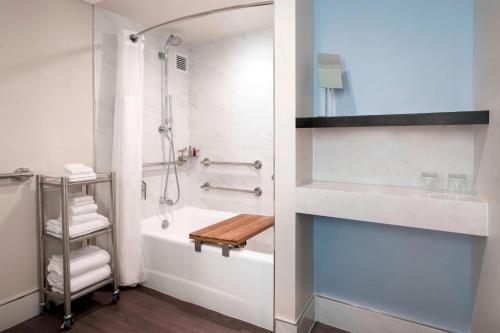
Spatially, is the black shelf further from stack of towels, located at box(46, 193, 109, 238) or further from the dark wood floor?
stack of towels, located at box(46, 193, 109, 238)

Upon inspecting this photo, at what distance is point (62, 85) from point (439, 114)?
2.41 m

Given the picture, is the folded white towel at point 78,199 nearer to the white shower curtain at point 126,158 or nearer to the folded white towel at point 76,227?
the folded white towel at point 76,227

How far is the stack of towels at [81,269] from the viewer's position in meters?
1.90

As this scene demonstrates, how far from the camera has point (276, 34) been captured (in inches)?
66.9

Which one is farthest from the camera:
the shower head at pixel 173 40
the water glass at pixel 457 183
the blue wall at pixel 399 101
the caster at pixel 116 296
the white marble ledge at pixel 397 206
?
the shower head at pixel 173 40

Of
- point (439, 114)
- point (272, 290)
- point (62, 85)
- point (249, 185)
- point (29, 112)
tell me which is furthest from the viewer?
point (249, 185)

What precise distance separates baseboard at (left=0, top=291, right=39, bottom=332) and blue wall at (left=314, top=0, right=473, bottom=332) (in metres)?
1.95

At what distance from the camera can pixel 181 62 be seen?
10.5 ft

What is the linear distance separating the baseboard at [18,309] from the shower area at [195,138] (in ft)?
2.28

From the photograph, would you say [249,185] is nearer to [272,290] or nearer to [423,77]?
[272,290]

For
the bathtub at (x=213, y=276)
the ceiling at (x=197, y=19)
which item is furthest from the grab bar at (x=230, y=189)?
the ceiling at (x=197, y=19)

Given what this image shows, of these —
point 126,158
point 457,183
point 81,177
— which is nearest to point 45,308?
point 81,177

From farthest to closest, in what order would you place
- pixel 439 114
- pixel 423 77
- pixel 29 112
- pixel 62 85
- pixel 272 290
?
1. pixel 62 85
2. pixel 29 112
3. pixel 272 290
4. pixel 423 77
5. pixel 439 114

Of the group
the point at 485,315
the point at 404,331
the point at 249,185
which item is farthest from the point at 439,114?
the point at 249,185
